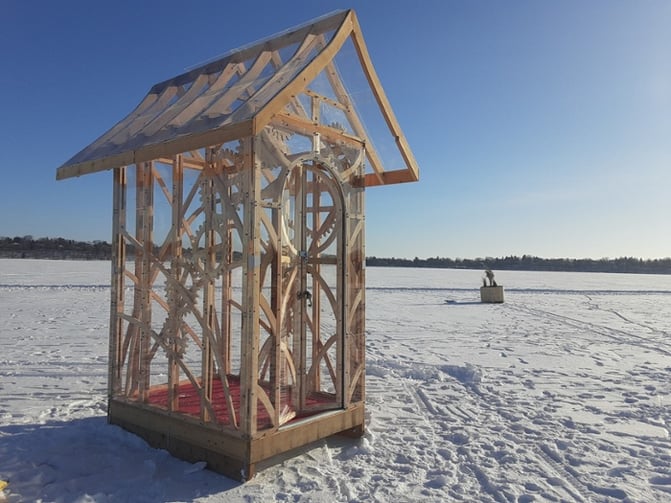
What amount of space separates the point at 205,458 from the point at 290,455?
0.84 m

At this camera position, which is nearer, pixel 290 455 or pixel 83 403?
pixel 290 455

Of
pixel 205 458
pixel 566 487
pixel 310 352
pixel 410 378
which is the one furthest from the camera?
pixel 410 378

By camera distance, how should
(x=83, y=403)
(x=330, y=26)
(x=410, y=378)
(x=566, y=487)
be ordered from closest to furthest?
1. (x=566, y=487)
2. (x=330, y=26)
3. (x=83, y=403)
4. (x=410, y=378)

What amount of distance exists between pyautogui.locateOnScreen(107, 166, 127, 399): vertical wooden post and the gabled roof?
0.41m

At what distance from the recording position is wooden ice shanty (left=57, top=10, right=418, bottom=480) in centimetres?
457

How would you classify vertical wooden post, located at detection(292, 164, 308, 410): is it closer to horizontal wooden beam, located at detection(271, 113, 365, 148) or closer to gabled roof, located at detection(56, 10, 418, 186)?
horizontal wooden beam, located at detection(271, 113, 365, 148)

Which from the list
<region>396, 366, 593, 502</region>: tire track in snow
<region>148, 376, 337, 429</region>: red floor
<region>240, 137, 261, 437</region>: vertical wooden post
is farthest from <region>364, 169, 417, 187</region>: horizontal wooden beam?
<region>396, 366, 593, 502</region>: tire track in snow

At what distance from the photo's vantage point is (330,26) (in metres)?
5.18

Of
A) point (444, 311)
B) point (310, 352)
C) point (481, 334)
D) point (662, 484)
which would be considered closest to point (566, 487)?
point (662, 484)

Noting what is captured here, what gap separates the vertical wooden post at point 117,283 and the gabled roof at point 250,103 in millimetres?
413

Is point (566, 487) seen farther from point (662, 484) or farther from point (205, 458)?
point (205, 458)

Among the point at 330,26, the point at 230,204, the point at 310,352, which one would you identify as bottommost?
the point at 310,352

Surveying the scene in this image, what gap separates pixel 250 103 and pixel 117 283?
8.86 feet

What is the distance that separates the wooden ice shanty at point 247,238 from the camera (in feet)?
15.0
